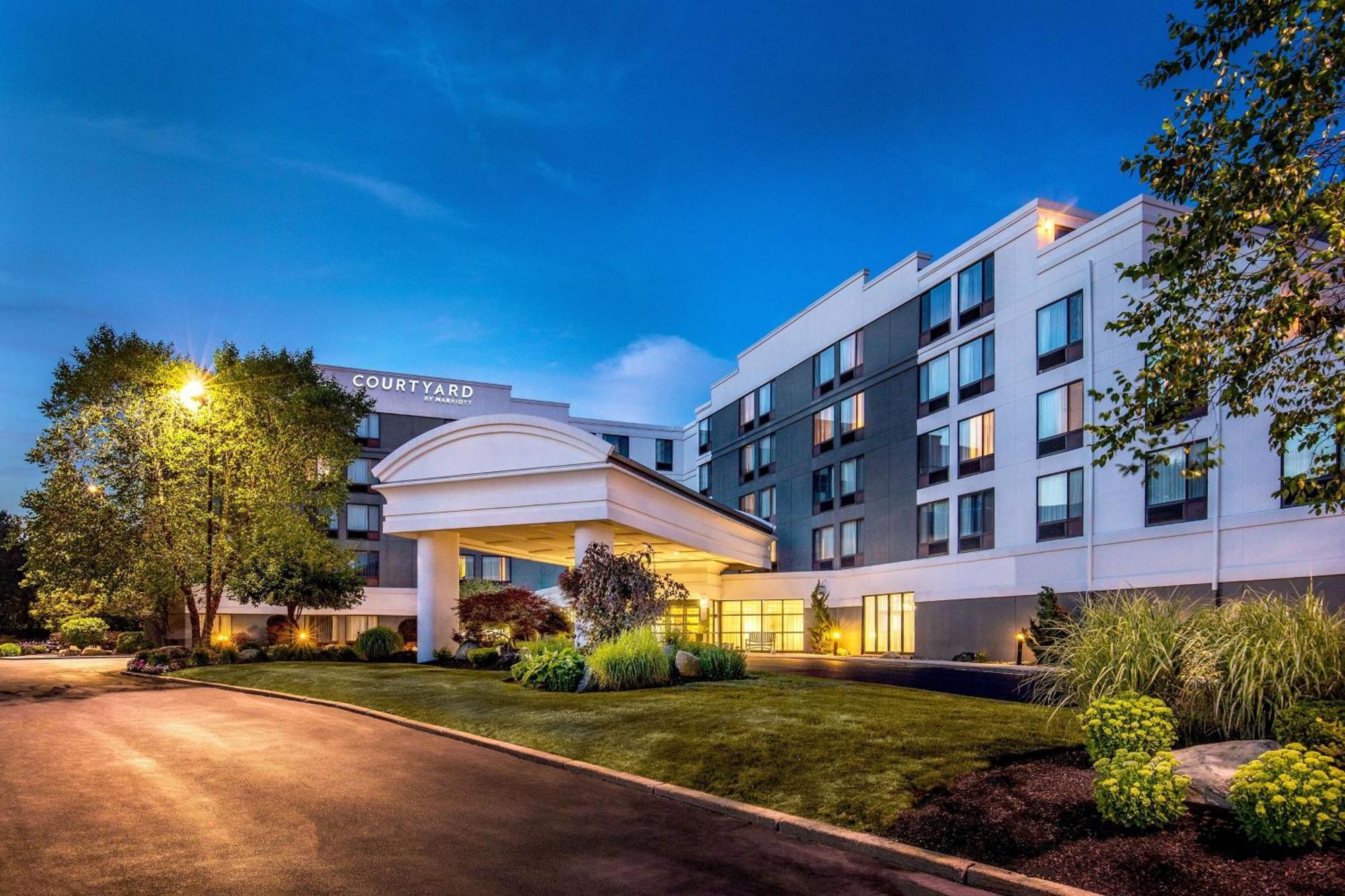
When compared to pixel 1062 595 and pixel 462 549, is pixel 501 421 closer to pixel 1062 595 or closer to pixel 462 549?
pixel 1062 595

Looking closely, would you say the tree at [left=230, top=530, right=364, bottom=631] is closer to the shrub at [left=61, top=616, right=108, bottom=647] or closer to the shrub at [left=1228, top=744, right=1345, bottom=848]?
the shrub at [left=61, top=616, right=108, bottom=647]

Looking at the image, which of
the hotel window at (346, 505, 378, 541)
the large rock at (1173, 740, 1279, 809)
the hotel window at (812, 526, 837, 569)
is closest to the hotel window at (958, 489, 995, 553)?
the hotel window at (812, 526, 837, 569)

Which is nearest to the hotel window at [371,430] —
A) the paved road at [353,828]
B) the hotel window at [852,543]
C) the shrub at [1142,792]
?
the hotel window at [852,543]

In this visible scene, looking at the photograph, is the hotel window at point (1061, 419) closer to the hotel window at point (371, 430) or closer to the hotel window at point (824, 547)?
the hotel window at point (824, 547)

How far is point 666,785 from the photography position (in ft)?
35.4

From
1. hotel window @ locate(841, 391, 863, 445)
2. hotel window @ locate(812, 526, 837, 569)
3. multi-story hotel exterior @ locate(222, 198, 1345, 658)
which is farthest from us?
hotel window @ locate(812, 526, 837, 569)

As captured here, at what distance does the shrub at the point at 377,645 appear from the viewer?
31.4m

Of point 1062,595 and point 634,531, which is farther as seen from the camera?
point 1062,595

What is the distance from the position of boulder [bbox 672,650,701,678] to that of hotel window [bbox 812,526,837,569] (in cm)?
2681

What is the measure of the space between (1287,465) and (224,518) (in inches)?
1240

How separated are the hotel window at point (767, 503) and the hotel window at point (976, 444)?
16326 mm

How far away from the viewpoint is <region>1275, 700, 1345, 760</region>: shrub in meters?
7.87

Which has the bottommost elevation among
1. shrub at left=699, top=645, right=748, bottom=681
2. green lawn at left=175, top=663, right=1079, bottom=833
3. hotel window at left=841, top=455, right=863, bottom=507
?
shrub at left=699, top=645, right=748, bottom=681

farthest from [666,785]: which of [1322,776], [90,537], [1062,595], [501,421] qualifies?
[90,537]
